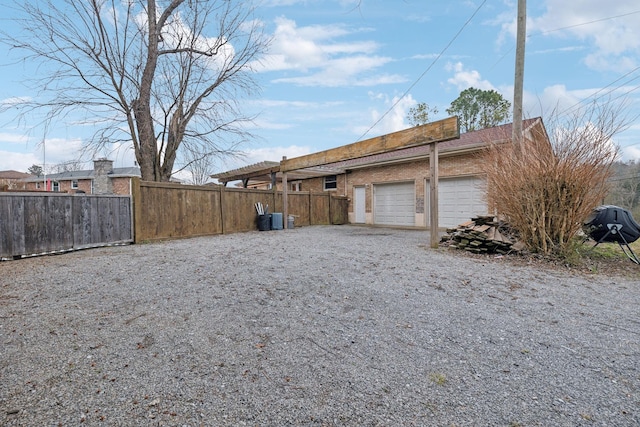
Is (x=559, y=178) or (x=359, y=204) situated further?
(x=359, y=204)

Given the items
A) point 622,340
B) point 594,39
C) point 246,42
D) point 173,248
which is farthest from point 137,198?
point 594,39

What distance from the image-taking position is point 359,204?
14227 mm

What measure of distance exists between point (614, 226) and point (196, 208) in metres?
9.67

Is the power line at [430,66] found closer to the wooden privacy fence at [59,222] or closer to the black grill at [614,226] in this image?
the black grill at [614,226]

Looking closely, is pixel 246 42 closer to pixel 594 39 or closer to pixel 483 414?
pixel 594 39

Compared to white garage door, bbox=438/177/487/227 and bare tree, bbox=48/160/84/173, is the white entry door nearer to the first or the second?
white garage door, bbox=438/177/487/227

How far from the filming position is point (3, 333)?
2.43 m

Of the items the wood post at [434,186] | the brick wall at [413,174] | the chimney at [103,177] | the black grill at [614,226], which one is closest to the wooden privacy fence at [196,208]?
the brick wall at [413,174]

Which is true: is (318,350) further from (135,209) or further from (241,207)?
(241,207)

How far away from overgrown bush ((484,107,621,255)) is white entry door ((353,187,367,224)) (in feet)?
27.6

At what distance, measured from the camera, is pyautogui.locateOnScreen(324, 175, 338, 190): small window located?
1534 centimetres


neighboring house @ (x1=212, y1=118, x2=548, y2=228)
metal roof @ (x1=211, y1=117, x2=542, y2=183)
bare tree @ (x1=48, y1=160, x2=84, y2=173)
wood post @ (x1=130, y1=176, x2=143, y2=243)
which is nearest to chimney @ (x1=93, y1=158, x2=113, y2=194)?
metal roof @ (x1=211, y1=117, x2=542, y2=183)

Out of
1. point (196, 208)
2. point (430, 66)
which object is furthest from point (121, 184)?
point (430, 66)

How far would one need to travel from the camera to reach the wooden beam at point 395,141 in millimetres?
6036
